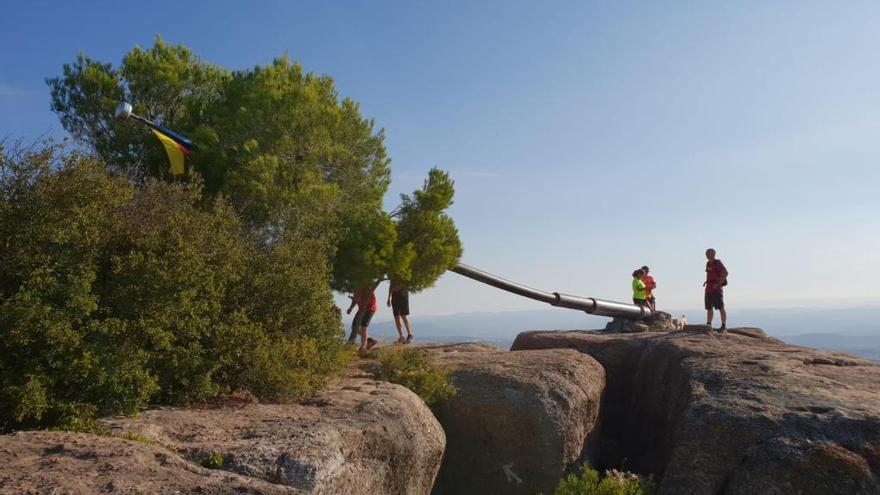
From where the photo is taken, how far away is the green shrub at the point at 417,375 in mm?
11648

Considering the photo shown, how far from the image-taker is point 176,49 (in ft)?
61.4

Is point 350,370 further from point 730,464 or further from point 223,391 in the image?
point 730,464

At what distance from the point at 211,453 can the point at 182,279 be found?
2641 mm

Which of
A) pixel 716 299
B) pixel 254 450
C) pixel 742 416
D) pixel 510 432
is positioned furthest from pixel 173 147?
pixel 716 299

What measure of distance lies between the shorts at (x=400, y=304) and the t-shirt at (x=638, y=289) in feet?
31.7

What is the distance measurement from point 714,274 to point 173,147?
44.0ft

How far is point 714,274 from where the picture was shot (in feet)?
52.2

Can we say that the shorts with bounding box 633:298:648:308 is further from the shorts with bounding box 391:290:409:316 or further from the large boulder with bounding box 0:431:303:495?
the large boulder with bounding box 0:431:303:495

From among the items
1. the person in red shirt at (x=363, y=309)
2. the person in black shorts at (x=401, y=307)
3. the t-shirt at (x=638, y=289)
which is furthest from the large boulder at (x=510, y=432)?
the t-shirt at (x=638, y=289)

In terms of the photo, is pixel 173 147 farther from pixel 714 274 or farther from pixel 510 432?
pixel 714 274

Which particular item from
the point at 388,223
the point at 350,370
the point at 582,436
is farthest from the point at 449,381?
the point at 388,223

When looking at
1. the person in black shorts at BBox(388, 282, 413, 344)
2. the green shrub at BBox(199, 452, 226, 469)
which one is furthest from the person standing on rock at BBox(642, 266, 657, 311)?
the green shrub at BBox(199, 452, 226, 469)

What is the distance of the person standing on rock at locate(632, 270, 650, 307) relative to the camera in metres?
22.5

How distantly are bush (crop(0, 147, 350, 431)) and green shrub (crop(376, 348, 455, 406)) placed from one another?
177cm
